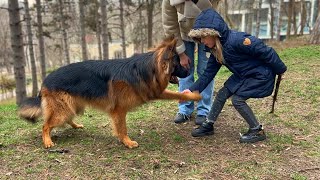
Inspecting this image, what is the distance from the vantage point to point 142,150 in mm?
3805

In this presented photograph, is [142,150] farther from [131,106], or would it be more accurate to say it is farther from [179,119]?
[179,119]

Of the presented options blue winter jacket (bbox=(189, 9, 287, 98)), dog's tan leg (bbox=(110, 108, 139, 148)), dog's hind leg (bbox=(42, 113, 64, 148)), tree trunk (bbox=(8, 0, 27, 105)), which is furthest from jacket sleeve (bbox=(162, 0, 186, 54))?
tree trunk (bbox=(8, 0, 27, 105))

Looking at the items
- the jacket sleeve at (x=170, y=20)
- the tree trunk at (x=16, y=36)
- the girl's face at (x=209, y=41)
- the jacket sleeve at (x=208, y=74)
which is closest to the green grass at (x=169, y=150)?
the jacket sleeve at (x=208, y=74)

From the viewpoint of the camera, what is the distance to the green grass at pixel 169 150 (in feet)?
10.6

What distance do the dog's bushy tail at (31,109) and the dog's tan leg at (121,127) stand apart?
3.27 feet

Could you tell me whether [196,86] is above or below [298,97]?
above

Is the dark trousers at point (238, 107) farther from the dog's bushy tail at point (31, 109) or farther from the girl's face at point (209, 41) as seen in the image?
the dog's bushy tail at point (31, 109)

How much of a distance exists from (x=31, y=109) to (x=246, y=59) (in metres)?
2.76

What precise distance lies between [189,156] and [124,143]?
836mm

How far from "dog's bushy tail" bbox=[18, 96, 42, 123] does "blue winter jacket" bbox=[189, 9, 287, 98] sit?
224cm

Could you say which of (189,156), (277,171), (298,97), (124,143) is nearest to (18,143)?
(124,143)

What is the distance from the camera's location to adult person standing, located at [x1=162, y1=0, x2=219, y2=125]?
4.02 meters

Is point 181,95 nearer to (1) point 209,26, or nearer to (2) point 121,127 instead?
(2) point 121,127

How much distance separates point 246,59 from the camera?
12.0ft
